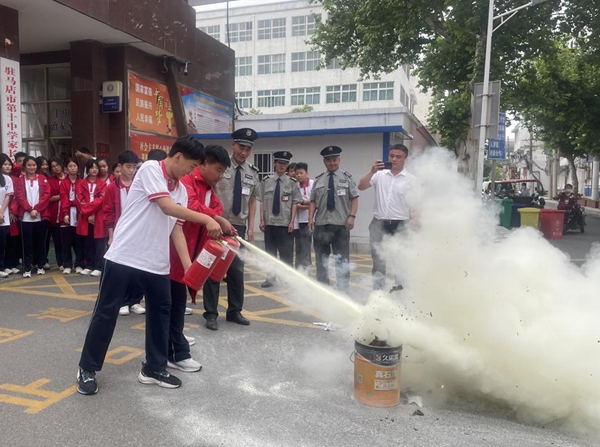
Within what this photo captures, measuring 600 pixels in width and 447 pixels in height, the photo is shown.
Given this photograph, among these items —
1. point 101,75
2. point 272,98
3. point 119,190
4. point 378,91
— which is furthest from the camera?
point 272,98

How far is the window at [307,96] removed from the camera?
50.0 m

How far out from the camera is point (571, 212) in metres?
16.0

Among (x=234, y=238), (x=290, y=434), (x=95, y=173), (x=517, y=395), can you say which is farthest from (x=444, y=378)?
(x=95, y=173)

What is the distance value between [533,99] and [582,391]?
19412 mm

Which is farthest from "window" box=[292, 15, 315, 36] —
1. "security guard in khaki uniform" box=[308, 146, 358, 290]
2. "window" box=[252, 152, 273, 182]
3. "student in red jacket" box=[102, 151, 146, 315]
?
"student in red jacket" box=[102, 151, 146, 315]

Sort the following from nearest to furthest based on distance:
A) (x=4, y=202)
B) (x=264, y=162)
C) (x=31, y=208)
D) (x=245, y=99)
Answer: (x=4, y=202) → (x=31, y=208) → (x=264, y=162) → (x=245, y=99)

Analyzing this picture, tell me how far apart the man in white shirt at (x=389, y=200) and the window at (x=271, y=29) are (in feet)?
162

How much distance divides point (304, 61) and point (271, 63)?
156 inches

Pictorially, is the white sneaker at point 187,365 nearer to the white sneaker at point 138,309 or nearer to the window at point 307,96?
the white sneaker at point 138,309

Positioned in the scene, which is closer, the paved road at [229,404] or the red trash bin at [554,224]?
the paved road at [229,404]

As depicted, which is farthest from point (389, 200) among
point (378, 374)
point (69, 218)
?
point (69, 218)

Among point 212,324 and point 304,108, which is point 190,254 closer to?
point 212,324

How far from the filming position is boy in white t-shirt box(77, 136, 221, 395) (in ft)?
11.0

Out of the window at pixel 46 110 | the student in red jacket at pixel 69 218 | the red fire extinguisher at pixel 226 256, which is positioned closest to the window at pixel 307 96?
the window at pixel 46 110
